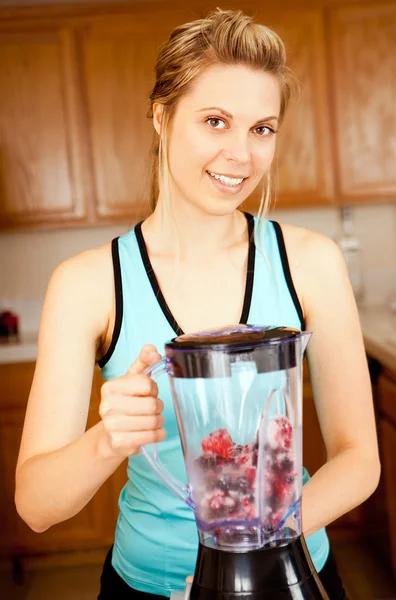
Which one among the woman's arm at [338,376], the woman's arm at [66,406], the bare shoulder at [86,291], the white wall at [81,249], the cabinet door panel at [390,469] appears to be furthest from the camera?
the white wall at [81,249]

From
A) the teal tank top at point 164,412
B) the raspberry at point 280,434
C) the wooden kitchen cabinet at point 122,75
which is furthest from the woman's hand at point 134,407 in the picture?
the wooden kitchen cabinet at point 122,75

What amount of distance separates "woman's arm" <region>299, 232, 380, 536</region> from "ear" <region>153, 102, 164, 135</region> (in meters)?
0.29

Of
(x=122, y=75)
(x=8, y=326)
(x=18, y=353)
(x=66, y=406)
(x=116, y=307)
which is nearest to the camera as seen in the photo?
(x=66, y=406)

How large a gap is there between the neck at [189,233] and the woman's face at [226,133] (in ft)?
0.29

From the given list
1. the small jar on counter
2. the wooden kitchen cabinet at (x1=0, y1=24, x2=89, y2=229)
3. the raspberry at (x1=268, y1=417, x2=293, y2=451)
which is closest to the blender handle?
the raspberry at (x1=268, y1=417, x2=293, y2=451)

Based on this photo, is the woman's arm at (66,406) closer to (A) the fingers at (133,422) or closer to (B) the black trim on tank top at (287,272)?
(A) the fingers at (133,422)

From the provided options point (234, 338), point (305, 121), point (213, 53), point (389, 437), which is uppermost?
point (305, 121)

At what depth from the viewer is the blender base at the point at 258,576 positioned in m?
0.67

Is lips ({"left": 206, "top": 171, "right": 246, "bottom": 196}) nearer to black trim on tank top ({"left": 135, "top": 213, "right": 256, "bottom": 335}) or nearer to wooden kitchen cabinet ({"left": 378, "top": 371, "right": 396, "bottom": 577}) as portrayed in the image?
black trim on tank top ({"left": 135, "top": 213, "right": 256, "bottom": 335})

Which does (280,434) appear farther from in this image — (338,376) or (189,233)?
(189,233)

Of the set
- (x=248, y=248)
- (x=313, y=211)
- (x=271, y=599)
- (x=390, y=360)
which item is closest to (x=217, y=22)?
(x=248, y=248)

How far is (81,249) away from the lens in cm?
353

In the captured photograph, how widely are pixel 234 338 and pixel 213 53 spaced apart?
0.55 m

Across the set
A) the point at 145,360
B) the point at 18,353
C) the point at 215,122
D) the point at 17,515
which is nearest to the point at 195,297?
the point at 215,122
